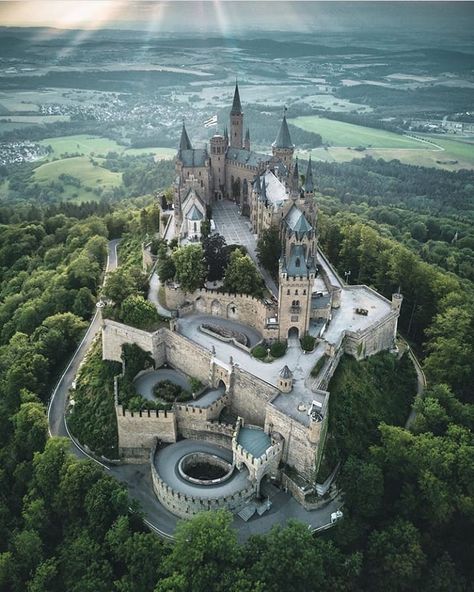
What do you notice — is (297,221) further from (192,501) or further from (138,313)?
(192,501)

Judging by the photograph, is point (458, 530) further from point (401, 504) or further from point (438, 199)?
point (438, 199)

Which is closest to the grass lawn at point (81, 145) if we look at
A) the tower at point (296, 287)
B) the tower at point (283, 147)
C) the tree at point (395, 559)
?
the tower at point (283, 147)

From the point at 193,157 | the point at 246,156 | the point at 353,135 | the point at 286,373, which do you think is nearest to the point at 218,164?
the point at 246,156

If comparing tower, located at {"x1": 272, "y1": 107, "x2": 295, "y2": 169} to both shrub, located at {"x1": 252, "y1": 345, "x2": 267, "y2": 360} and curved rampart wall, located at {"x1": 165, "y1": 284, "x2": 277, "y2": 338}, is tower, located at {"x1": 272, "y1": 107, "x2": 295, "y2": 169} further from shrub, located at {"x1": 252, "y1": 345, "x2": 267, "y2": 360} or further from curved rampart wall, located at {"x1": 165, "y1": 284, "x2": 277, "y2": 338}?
shrub, located at {"x1": 252, "y1": 345, "x2": 267, "y2": 360}

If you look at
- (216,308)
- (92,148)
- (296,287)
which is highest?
(296,287)

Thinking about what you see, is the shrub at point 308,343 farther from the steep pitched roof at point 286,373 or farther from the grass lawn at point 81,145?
the grass lawn at point 81,145

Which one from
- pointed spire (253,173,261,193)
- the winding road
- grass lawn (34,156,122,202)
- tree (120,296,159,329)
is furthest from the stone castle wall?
grass lawn (34,156,122,202)

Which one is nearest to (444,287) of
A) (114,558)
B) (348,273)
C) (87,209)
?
(348,273)
